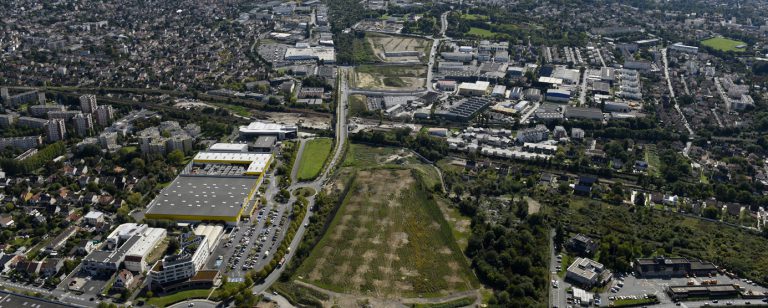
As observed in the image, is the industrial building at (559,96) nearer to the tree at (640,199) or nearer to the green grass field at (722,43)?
the tree at (640,199)

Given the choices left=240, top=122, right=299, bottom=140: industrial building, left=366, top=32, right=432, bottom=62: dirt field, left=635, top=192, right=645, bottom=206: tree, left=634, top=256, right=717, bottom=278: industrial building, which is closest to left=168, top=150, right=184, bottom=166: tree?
left=240, top=122, right=299, bottom=140: industrial building

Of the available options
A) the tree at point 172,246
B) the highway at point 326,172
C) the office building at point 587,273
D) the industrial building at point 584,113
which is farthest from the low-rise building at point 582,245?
the industrial building at point 584,113

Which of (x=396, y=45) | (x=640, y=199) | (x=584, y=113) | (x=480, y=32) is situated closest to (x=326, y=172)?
(x=640, y=199)

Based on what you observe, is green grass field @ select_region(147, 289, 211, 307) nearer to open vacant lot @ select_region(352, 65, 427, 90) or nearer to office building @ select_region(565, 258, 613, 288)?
office building @ select_region(565, 258, 613, 288)

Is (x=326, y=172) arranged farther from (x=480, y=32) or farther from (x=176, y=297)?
(x=480, y=32)

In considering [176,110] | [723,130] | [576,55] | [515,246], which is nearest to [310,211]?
[515,246]
